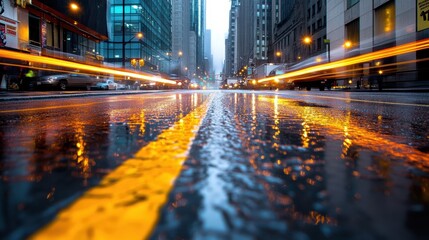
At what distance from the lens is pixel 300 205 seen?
1.26 meters

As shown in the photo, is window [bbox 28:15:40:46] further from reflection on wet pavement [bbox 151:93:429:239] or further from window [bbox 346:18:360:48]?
window [bbox 346:18:360:48]

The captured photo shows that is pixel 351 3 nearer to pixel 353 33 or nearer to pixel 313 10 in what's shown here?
pixel 353 33

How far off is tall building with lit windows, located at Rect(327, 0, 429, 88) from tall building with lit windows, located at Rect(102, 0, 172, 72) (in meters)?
35.1

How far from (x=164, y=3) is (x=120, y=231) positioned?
11308cm

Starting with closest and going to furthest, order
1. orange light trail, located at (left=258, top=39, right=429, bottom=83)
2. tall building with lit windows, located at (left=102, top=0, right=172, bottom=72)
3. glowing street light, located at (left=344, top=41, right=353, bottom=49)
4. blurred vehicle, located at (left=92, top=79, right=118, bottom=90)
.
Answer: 1. orange light trail, located at (left=258, top=39, right=429, bottom=83)
2. blurred vehicle, located at (left=92, top=79, right=118, bottom=90)
3. glowing street light, located at (left=344, top=41, right=353, bottom=49)
4. tall building with lit windows, located at (left=102, top=0, right=172, bottom=72)

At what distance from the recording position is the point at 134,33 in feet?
242

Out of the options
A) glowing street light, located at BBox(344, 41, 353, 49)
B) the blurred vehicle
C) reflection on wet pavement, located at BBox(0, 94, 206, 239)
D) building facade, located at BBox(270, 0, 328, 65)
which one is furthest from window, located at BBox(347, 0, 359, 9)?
reflection on wet pavement, located at BBox(0, 94, 206, 239)

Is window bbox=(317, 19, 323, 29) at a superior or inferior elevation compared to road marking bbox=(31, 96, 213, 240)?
superior

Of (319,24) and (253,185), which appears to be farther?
(319,24)

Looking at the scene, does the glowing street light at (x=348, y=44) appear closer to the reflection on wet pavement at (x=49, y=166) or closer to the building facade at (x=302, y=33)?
the building facade at (x=302, y=33)

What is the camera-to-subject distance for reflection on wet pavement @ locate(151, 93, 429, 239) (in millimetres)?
1022

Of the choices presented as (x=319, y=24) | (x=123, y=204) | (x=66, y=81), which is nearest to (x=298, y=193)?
(x=123, y=204)

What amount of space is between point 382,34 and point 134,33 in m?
51.4

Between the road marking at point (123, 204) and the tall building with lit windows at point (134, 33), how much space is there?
203ft
